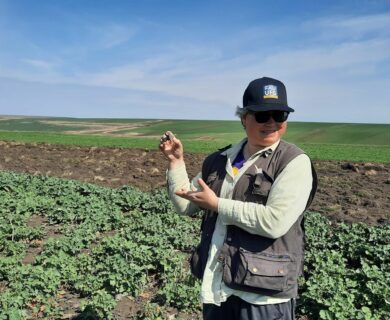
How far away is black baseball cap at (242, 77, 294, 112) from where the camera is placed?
255 cm

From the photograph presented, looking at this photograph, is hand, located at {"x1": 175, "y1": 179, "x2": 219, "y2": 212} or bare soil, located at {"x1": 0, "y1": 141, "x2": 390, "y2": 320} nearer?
hand, located at {"x1": 175, "y1": 179, "x2": 219, "y2": 212}

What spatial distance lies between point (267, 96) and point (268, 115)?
110 mm

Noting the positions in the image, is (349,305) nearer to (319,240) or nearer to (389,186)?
(319,240)

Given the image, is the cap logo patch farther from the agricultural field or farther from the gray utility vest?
the agricultural field

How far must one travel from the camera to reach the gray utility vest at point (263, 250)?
250 cm

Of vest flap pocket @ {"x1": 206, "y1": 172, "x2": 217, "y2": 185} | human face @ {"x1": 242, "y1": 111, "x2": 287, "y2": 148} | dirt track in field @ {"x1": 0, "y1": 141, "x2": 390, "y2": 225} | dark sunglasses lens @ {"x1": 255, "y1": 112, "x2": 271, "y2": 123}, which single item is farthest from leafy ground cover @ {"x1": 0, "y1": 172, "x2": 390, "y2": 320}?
dark sunglasses lens @ {"x1": 255, "y1": 112, "x2": 271, "y2": 123}

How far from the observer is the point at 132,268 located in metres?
5.71

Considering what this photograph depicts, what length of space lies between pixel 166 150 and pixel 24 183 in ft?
35.6

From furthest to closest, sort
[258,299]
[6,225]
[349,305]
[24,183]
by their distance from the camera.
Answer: [24,183] → [6,225] → [349,305] → [258,299]

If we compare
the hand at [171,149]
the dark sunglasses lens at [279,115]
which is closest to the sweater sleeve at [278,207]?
the dark sunglasses lens at [279,115]

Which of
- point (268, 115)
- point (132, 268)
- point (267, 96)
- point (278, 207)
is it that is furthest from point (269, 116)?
point (132, 268)

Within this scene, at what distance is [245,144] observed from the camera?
2863mm

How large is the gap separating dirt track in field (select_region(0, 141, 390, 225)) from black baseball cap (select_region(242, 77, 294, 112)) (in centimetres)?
765

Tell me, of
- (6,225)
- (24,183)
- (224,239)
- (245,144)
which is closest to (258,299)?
(224,239)
